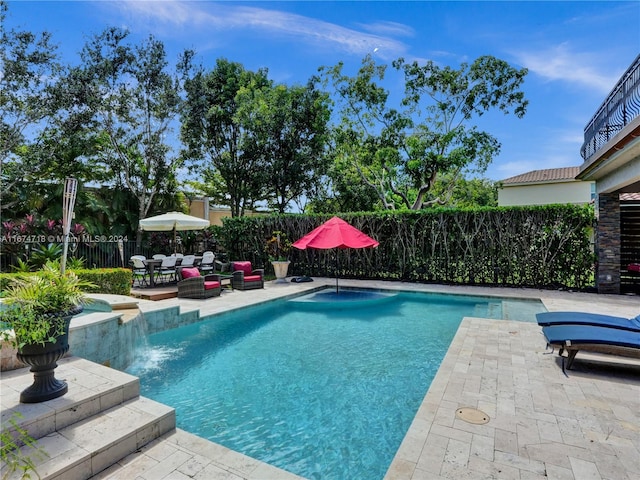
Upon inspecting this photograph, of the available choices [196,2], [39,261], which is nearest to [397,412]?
[196,2]

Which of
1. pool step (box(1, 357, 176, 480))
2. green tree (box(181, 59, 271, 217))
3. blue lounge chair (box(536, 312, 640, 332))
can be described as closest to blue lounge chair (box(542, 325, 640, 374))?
blue lounge chair (box(536, 312, 640, 332))

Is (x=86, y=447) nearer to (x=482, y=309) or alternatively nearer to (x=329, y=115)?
(x=482, y=309)

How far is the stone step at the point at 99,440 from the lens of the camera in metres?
2.62

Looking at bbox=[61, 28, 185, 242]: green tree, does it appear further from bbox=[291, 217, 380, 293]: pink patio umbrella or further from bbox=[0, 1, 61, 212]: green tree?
bbox=[291, 217, 380, 293]: pink patio umbrella

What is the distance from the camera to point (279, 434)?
3816mm

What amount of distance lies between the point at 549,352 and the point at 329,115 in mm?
17222

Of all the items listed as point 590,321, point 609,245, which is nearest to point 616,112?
point 609,245

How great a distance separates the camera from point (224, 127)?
20.3 meters

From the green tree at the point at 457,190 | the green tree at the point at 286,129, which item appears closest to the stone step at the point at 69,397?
the green tree at the point at 286,129

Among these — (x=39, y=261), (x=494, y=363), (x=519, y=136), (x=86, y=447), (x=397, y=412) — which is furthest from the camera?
(x=519, y=136)

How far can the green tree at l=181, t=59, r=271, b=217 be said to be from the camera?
1903cm

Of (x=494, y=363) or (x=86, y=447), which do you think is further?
(x=494, y=363)

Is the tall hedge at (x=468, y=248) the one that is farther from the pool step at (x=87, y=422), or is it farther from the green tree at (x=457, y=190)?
the pool step at (x=87, y=422)

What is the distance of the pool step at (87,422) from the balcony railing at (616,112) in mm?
9673
